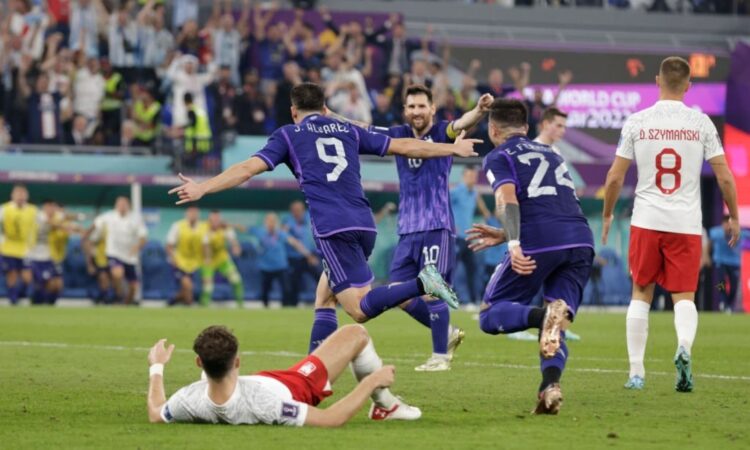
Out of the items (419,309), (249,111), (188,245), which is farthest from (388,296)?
(249,111)

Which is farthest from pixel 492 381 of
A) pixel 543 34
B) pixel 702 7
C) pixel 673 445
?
pixel 702 7

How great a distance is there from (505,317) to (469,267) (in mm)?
19289

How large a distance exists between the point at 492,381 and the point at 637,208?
1827mm

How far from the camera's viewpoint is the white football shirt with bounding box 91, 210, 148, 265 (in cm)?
2647

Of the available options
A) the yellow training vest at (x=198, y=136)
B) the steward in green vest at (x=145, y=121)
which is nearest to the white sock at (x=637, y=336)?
the yellow training vest at (x=198, y=136)

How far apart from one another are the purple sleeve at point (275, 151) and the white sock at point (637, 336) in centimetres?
290

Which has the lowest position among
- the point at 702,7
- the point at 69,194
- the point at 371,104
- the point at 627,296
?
the point at 627,296

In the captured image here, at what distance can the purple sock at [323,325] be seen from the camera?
10930 mm

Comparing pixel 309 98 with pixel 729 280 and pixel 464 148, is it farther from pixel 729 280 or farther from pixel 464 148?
pixel 729 280

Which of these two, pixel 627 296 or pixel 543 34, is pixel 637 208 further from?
pixel 543 34

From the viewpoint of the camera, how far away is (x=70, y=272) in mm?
27891

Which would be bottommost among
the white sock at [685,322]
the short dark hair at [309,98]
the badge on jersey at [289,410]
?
the badge on jersey at [289,410]

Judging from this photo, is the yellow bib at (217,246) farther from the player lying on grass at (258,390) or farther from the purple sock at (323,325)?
the player lying on grass at (258,390)

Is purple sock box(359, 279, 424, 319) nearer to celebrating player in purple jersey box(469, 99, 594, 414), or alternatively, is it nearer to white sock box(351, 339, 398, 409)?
celebrating player in purple jersey box(469, 99, 594, 414)
